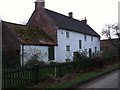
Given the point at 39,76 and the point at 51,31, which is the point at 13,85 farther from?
the point at 51,31

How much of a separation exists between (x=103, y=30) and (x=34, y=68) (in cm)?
4427

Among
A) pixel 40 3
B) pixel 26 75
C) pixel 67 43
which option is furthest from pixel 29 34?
pixel 26 75

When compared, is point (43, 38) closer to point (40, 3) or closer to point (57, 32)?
point (57, 32)

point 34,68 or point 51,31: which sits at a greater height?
point 51,31

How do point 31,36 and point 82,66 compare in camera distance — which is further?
point 31,36

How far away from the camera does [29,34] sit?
32.5m

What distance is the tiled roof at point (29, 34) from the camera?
29683 millimetres

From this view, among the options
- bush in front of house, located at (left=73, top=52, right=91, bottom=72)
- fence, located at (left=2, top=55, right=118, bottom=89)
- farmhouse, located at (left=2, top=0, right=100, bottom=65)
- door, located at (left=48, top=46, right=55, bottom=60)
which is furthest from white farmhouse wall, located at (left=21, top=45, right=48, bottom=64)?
fence, located at (left=2, top=55, right=118, bottom=89)

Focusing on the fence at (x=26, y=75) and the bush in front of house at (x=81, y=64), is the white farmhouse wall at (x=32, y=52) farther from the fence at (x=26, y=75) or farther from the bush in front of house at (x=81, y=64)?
the fence at (x=26, y=75)

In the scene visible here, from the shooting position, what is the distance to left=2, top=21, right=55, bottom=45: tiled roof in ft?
97.4

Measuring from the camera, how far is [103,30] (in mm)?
55812

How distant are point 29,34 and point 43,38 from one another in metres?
2.61

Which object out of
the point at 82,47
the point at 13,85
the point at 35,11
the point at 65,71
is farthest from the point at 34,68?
the point at 82,47

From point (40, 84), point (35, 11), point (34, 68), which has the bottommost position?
point (40, 84)
